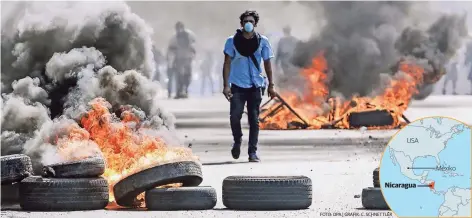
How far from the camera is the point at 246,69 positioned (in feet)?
43.2

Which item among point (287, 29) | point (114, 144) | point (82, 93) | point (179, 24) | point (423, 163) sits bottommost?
point (114, 144)

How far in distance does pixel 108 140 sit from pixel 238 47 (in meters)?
1.85

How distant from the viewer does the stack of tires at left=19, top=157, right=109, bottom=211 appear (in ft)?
31.9

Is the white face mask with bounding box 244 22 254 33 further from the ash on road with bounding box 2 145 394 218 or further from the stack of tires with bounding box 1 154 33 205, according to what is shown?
the stack of tires with bounding box 1 154 33 205

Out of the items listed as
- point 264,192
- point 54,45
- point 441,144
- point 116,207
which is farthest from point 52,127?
point 441,144

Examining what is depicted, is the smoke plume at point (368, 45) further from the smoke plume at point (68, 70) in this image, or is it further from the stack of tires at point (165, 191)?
the stack of tires at point (165, 191)

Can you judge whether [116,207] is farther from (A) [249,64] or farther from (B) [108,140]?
(A) [249,64]

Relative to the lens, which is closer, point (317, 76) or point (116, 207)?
point (116, 207)

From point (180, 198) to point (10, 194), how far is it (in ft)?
6.09

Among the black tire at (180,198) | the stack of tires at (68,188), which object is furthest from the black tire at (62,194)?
the black tire at (180,198)

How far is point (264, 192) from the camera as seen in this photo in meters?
9.52

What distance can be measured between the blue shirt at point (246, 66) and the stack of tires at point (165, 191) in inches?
134

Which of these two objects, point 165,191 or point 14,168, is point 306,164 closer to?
point 165,191

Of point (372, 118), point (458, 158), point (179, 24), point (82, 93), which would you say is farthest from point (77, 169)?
point (179, 24)
